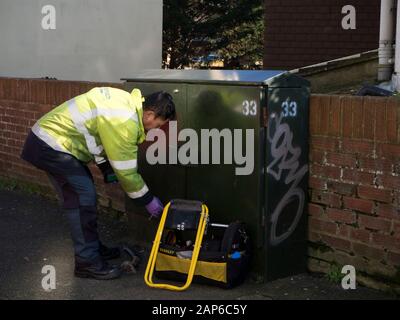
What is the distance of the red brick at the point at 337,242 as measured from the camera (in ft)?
16.5

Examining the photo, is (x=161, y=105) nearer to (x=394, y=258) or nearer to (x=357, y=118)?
(x=357, y=118)

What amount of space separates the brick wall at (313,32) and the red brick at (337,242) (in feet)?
20.4

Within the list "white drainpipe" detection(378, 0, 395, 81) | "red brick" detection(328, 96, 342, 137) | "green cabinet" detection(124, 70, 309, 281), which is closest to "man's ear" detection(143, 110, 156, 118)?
"green cabinet" detection(124, 70, 309, 281)

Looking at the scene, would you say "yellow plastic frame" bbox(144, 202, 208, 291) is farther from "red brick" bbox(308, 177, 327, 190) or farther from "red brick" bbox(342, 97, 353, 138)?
"red brick" bbox(342, 97, 353, 138)

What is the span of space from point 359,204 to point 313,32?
661 centimetres

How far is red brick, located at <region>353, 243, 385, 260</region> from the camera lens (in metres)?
4.82

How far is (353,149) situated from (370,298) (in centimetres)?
104

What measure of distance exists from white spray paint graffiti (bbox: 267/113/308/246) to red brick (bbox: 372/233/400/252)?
0.61m

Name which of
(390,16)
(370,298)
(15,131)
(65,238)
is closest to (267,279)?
(370,298)

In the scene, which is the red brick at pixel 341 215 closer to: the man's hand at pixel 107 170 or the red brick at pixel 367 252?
the red brick at pixel 367 252

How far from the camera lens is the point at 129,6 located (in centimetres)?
1091

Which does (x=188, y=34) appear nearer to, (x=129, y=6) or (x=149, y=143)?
(x=129, y=6)

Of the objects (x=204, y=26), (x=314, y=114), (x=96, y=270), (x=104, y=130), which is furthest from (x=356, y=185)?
(x=204, y=26)

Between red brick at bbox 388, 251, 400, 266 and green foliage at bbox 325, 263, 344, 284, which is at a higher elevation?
red brick at bbox 388, 251, 400, 266
